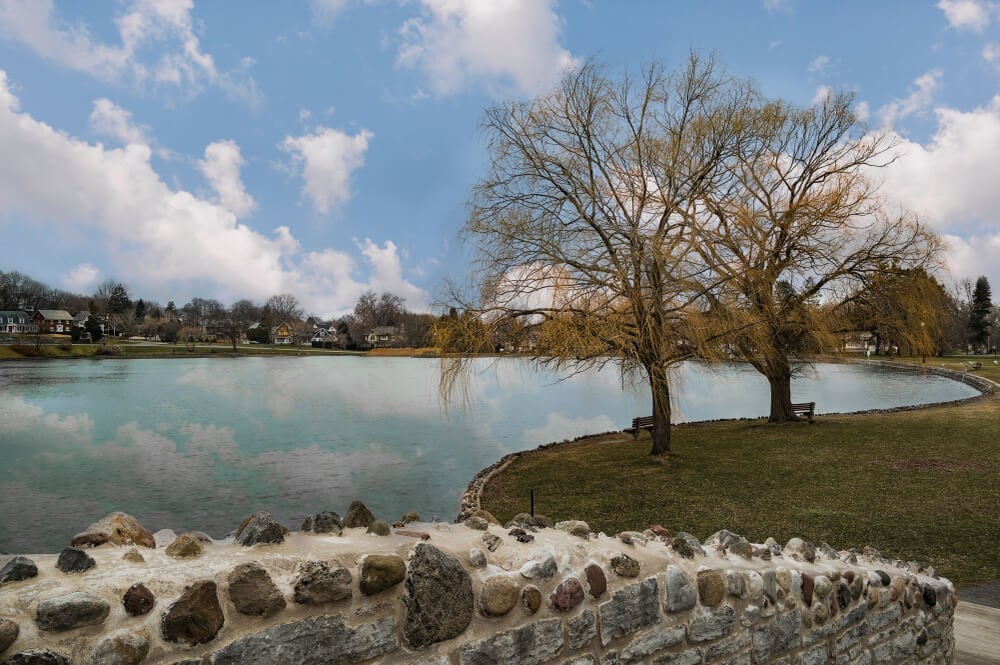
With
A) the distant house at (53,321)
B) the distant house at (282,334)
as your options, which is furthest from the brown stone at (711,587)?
the distant house at (282,334)

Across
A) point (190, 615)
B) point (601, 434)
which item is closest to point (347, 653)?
point (190, 615)

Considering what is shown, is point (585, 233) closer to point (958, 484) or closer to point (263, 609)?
point (958, 484)

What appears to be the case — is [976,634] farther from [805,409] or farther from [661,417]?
[805,409]

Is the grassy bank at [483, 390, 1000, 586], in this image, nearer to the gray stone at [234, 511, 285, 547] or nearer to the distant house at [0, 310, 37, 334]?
the gray stone at [234, 511, 285, 547]

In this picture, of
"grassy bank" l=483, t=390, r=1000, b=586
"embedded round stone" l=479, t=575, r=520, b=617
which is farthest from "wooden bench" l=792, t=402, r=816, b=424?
"embedded round stone" l=479, t=575, r=520, b=617

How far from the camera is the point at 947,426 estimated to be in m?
17.0

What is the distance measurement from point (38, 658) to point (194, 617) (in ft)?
1.32

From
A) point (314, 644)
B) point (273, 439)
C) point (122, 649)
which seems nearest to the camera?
point (122, 649)

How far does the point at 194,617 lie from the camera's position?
1878 millimetres

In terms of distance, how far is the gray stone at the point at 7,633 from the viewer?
5.39 ft

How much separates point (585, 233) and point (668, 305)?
249 cm

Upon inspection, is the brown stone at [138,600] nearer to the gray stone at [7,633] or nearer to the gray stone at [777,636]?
the gray stone at [7,633]

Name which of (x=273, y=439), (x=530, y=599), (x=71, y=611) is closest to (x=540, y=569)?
(x=530, y=599)

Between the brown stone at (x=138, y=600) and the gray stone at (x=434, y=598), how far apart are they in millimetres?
842
